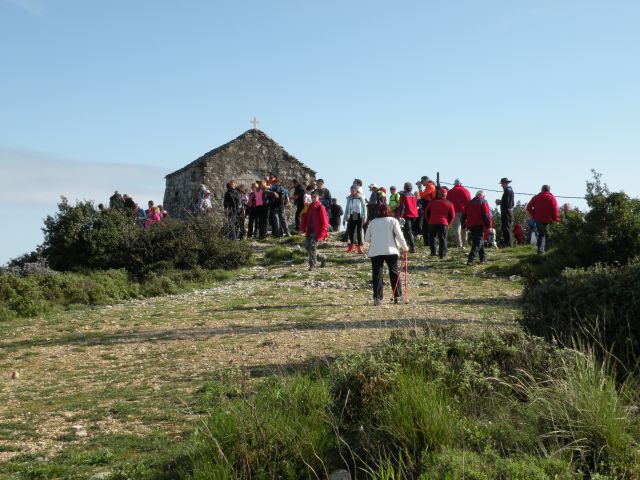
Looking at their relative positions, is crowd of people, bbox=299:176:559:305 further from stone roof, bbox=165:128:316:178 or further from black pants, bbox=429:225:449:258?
stone roof, bbox=165:128:316:178

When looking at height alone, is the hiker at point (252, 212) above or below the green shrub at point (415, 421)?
above

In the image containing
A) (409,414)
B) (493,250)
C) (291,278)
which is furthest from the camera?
(493,250)

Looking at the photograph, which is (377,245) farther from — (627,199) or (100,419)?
(100,419)

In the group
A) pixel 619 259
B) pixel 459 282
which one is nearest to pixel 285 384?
pixel 619 259

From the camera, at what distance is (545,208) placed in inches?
755

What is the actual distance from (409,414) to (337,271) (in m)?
14.1

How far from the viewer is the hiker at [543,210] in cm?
1912

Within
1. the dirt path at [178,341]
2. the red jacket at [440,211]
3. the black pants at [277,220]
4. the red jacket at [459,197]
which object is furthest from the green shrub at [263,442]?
the black pants at [277,220]

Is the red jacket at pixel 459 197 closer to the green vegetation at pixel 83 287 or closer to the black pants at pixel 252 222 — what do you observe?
the green vegetation at pixel 83 287

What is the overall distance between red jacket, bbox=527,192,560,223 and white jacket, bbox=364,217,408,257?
718cm

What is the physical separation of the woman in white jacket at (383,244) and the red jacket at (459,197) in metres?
8.90

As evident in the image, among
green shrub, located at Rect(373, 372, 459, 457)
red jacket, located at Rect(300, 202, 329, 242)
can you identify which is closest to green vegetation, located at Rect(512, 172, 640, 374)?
green shrub, located at Rect(373, 372, 459, 457)

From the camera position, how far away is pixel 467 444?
5258mm

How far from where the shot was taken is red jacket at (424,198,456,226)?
789 inches
